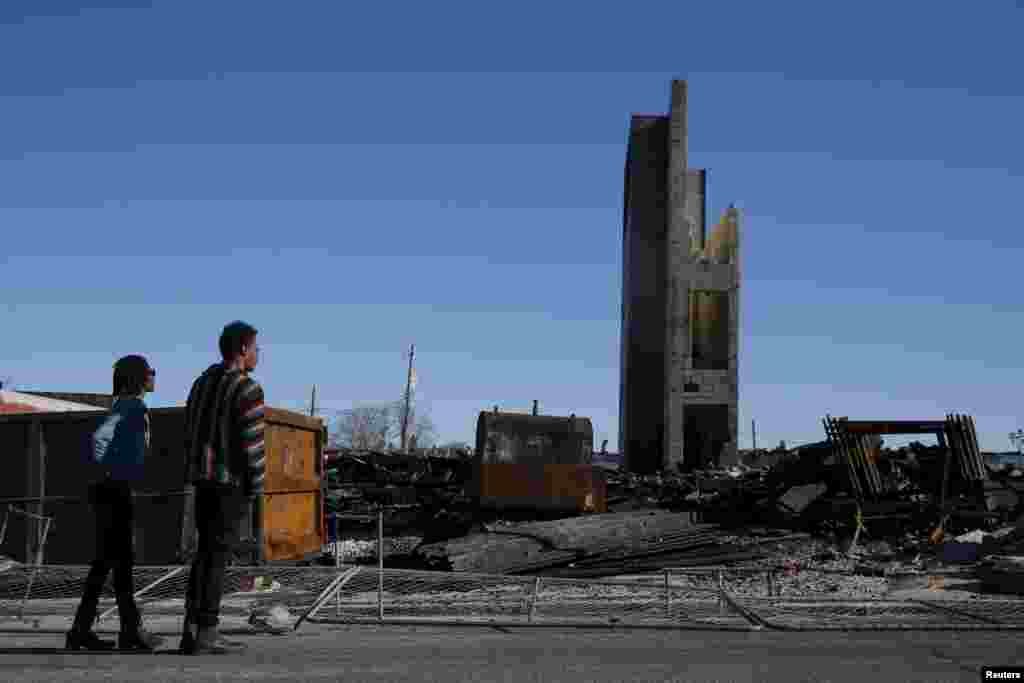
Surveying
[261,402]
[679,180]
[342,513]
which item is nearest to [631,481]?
[342,513]

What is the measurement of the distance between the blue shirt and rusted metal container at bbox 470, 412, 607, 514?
16.8m

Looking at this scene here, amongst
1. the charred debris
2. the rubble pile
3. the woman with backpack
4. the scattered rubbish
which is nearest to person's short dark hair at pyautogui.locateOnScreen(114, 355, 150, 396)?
Result: the woman with backpack

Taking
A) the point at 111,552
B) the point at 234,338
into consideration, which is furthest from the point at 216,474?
the point at 111,552

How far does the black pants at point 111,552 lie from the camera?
6480mm

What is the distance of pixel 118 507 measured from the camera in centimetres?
661

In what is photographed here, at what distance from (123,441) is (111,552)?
2.00ft

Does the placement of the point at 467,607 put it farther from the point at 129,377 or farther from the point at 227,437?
the point at 227,437

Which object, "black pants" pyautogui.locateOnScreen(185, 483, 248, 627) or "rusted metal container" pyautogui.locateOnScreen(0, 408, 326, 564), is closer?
"black pants" pyautogui.locateOnScreen(185, 483, 248, 627)

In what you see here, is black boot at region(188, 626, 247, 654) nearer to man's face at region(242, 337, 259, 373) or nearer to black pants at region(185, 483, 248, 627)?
black pants at region(185, 483, 248, 627)

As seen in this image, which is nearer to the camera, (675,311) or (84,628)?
(84,628)

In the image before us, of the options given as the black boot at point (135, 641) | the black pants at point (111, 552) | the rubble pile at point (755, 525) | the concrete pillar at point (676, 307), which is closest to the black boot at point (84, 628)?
the black pants at point (111, 552)

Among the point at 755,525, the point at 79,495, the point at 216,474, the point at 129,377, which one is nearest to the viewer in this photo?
the point at 216,474

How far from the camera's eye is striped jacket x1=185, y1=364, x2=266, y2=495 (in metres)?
6.14

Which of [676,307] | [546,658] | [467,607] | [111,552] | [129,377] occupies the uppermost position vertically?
[676,307]
